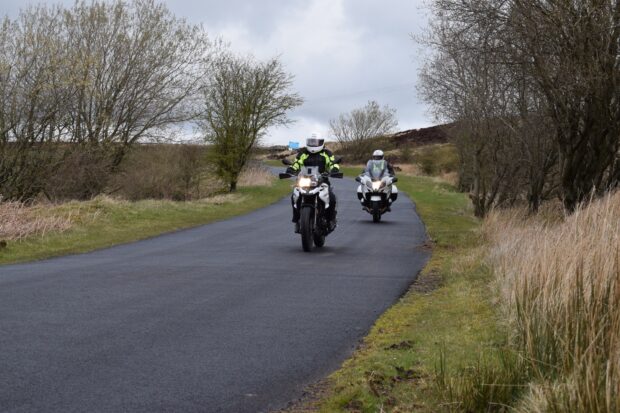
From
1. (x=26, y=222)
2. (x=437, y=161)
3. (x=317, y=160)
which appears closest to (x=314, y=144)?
(x=317, y=160)

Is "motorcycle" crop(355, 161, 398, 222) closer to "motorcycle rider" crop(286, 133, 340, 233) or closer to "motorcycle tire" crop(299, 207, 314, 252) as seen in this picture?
"motorcycle rider" crop(286, 133, 340, 233)

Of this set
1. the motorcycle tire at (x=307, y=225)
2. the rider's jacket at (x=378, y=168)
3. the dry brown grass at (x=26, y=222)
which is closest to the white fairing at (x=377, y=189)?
the rider's jacket at (x=378, y=168)

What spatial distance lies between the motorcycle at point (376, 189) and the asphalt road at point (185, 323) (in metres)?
6.69

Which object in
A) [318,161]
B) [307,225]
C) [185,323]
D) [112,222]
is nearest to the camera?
[185,323]

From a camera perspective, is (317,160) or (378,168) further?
(378,168)

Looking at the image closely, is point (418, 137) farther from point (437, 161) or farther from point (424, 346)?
point (424, 346)

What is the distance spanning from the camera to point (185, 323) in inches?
298

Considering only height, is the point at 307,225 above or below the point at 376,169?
below

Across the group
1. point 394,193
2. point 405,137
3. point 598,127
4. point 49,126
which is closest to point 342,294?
point 598,127

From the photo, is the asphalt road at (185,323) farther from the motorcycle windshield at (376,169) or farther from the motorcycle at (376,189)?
the motorcycle windshield at (376,169)

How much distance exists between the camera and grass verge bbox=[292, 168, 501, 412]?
16.6 feet

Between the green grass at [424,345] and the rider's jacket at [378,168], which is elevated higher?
the rider's jacket at [378,168]

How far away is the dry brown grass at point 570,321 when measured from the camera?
395 centimetres

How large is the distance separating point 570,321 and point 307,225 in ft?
28.8
